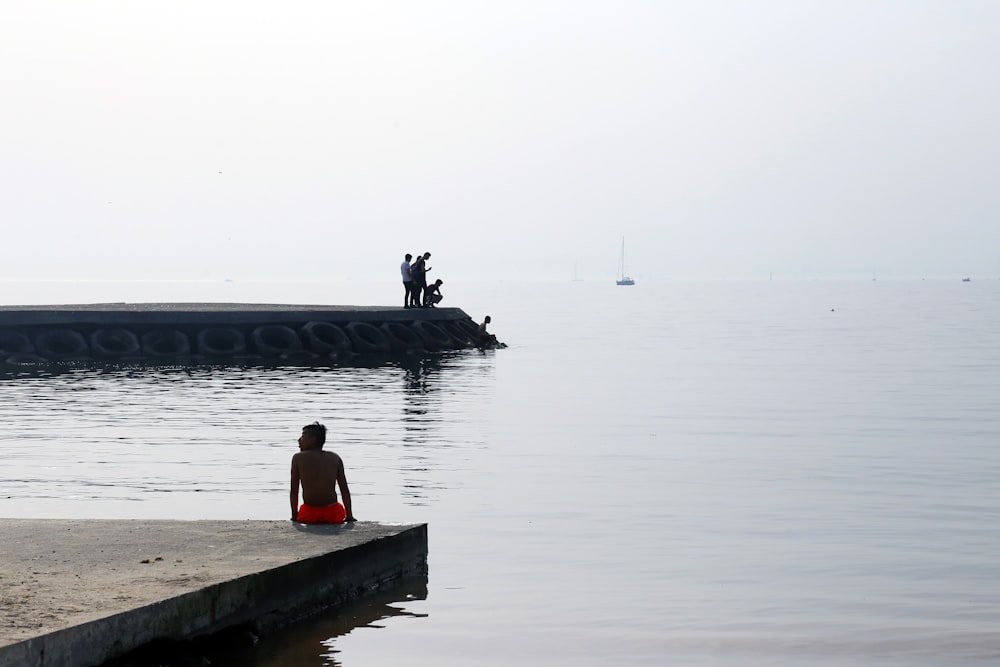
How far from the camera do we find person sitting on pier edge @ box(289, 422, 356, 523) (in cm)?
1084

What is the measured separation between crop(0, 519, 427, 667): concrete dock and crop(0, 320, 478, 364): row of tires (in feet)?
103

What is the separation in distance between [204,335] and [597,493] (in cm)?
2864

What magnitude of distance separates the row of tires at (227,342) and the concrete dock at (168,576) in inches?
1240

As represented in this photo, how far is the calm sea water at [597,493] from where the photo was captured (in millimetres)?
10055

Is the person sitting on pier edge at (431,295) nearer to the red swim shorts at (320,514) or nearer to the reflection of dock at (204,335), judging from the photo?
the reflection of dock at (204,335)

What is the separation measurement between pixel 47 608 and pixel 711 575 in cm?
630

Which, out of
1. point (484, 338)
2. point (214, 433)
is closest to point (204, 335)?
point (484, 338)

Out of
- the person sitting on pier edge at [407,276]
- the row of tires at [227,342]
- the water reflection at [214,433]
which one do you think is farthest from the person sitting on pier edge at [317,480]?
the person sitting on pier edge at [407,276]

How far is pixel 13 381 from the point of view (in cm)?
3347

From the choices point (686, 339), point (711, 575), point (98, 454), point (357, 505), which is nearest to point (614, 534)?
point (711, 575)

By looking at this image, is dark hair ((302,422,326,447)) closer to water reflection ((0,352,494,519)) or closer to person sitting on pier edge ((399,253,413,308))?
water reflection ((0,352,494,519))

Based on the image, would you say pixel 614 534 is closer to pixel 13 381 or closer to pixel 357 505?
pixel 357 505

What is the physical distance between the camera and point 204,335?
43438 millimetres

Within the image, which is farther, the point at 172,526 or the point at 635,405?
the point at 635,405
